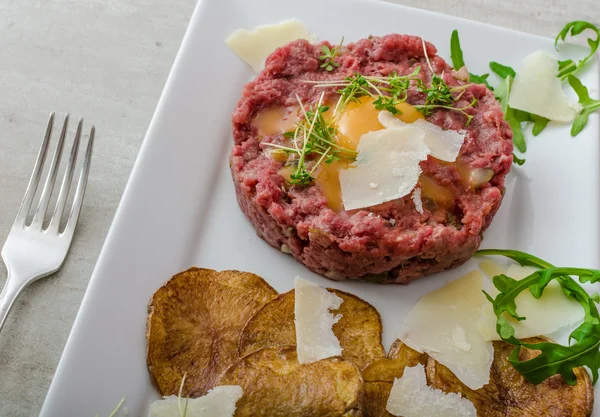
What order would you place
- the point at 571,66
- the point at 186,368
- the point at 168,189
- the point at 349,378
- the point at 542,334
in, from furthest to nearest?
the point at 571,66 < the point at 168,189 < the point at 542,334 < the point at 186,368 < the point at 349,378

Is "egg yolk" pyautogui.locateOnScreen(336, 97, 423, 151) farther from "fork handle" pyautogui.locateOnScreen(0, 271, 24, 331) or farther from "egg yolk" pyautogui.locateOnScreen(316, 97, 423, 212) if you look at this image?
"fork handle" pyautogui.locateOnScreen(0, 271, 24, 331)

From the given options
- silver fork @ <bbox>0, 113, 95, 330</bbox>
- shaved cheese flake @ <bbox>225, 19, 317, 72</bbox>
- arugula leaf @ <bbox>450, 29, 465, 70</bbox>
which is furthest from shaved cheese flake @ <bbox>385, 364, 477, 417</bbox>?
shaved cheese flake @ <bbox>225, 19, 317, 72</bbox>

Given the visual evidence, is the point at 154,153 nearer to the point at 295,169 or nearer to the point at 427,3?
the point at 295,169

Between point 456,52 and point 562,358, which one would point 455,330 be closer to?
point 562,358

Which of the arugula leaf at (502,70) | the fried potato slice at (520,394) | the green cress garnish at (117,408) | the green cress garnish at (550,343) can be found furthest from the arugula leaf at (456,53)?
the green cress garnish at (117,408)

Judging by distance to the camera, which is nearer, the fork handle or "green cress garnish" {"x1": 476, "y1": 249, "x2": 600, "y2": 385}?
"green cress garnish" {"x1": 476, "y1": 249, "x2": 600, "y2": 385}

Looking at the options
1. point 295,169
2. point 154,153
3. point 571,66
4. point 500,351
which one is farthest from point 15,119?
point 571,66
